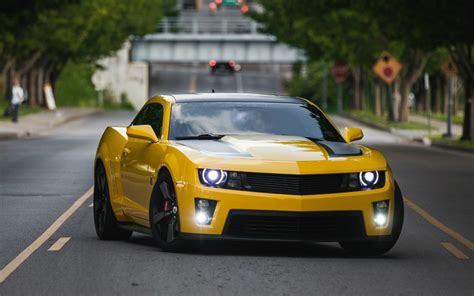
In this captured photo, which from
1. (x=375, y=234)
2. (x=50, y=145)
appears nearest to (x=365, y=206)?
(x=375, y=234)

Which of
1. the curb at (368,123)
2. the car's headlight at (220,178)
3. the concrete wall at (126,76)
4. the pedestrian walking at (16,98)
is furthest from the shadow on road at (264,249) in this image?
the concrete wall at (126,76)

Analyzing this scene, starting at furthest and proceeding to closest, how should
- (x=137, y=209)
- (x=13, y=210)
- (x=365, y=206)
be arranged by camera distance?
(x=13, y=210)
(x=137, y=209)
(x=365, y=206)

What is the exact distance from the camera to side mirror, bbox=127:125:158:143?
12789 mm

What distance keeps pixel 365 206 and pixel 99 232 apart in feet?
10.5

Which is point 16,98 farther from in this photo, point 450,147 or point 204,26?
point 204,26

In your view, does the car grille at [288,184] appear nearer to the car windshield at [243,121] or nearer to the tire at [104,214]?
the car windshield at [243,121]

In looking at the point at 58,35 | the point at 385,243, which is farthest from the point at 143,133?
the point at 58,35

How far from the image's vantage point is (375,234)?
1216cm

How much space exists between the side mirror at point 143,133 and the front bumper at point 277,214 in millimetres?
1028

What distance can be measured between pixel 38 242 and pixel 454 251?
406 cm

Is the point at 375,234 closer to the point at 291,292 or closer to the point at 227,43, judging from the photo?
the point at 291,292

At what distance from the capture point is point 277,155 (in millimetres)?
11938

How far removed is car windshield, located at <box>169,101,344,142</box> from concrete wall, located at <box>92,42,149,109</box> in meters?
93.9

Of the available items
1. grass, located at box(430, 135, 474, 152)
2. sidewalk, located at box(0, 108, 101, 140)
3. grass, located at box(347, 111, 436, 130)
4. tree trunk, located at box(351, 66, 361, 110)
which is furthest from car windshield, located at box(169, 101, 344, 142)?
tree trunk, located at box(351, 66, 361, 110)
